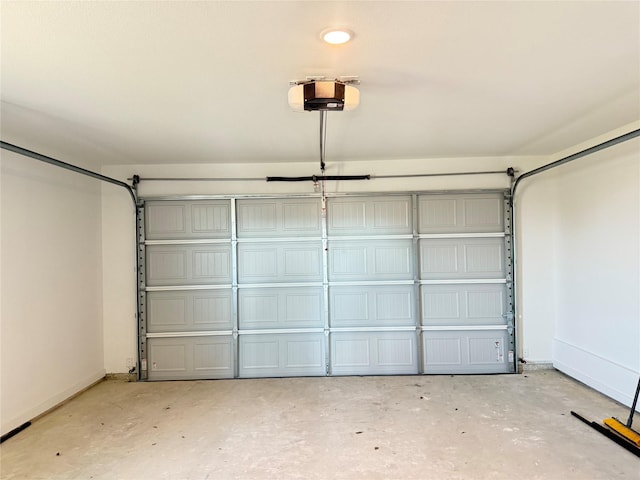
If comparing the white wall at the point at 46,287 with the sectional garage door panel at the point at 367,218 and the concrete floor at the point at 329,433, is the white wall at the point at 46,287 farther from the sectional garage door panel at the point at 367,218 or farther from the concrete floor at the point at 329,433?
the sectional garage door panel at the point at 367,218

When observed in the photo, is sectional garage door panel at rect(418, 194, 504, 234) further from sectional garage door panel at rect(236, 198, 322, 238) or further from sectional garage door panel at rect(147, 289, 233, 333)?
sectional garage door panel at rect(147, 289, 233, 333)

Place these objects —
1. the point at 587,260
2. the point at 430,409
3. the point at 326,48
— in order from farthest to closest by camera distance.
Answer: the point at 587,260 < the point at 430,409 < the point at 326,48

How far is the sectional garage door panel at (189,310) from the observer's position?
3.92 m

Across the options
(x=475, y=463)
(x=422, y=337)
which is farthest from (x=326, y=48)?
(x=422, y=337)

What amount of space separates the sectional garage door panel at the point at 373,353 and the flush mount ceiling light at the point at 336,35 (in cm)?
309

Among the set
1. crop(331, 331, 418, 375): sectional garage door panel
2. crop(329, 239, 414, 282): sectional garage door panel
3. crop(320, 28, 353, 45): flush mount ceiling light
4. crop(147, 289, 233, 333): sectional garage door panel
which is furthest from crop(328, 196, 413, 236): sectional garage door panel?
crop(320, 28, 353, 45): flush mount ceiling light

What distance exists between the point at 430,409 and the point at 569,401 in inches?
50.7

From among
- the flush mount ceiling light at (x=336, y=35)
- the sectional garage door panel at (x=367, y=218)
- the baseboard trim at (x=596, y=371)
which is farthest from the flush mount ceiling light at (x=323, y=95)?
the baseboard trim at (x=596, y=371)

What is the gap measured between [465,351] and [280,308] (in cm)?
216

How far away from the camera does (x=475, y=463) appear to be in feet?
7.34

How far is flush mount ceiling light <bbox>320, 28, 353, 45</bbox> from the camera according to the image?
4.86ft

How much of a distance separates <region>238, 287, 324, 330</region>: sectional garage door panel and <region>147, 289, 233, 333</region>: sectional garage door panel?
0.18m

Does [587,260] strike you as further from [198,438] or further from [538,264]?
[198,438]

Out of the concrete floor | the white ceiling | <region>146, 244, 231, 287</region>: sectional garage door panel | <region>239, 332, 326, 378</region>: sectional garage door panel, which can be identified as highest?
the white ceiling
